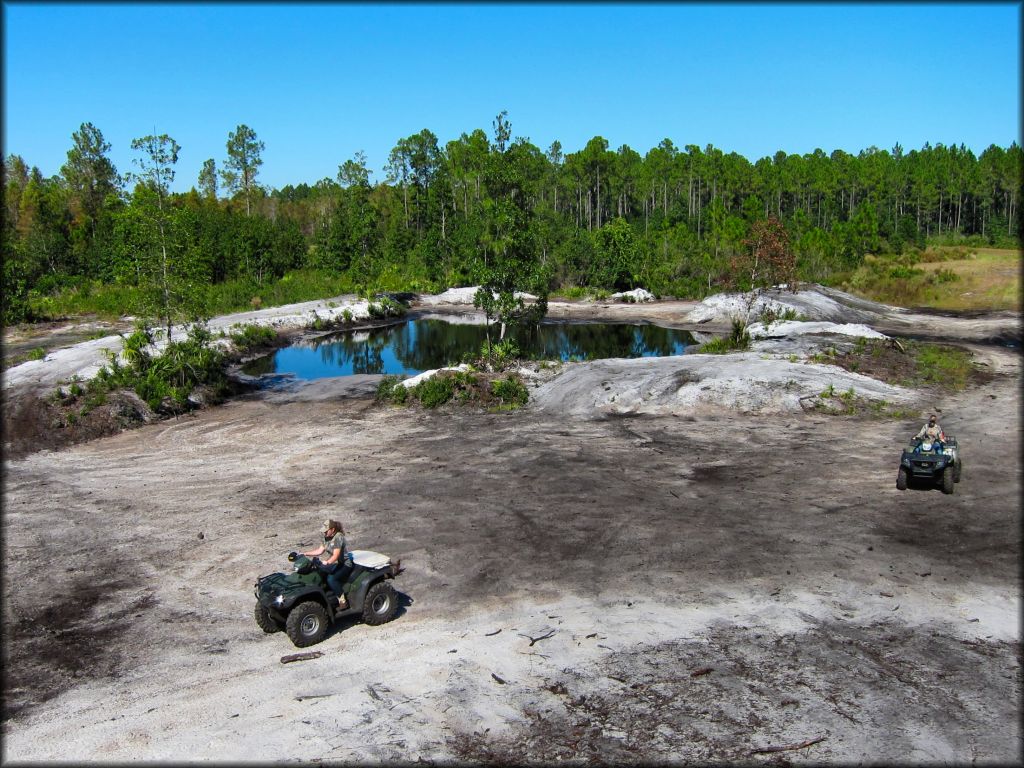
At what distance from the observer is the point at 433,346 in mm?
50812

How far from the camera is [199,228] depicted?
68875 mm

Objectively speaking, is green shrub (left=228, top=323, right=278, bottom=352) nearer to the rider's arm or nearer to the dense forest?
the dense forest

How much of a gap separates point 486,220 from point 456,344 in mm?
18230

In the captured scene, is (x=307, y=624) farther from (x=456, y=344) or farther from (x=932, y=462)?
(x=456, y=344)

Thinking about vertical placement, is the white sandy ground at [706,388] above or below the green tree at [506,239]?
below

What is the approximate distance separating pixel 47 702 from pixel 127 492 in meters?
10.2

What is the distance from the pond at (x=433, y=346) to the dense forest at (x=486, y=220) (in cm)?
643

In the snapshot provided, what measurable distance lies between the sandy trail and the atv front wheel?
0.46 m

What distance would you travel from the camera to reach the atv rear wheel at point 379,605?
11938mm

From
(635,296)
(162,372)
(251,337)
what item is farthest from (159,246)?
(635,296)

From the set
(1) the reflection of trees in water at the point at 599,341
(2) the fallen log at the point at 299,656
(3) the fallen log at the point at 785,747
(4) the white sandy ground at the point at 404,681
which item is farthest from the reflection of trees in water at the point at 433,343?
(3) the fallen log at the point at 785,747

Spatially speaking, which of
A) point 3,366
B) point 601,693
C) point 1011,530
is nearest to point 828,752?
point 601,693

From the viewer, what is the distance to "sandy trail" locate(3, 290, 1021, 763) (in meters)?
9.11

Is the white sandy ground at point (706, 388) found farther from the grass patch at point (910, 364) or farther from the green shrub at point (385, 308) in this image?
the green shrub at point (385, 308)
